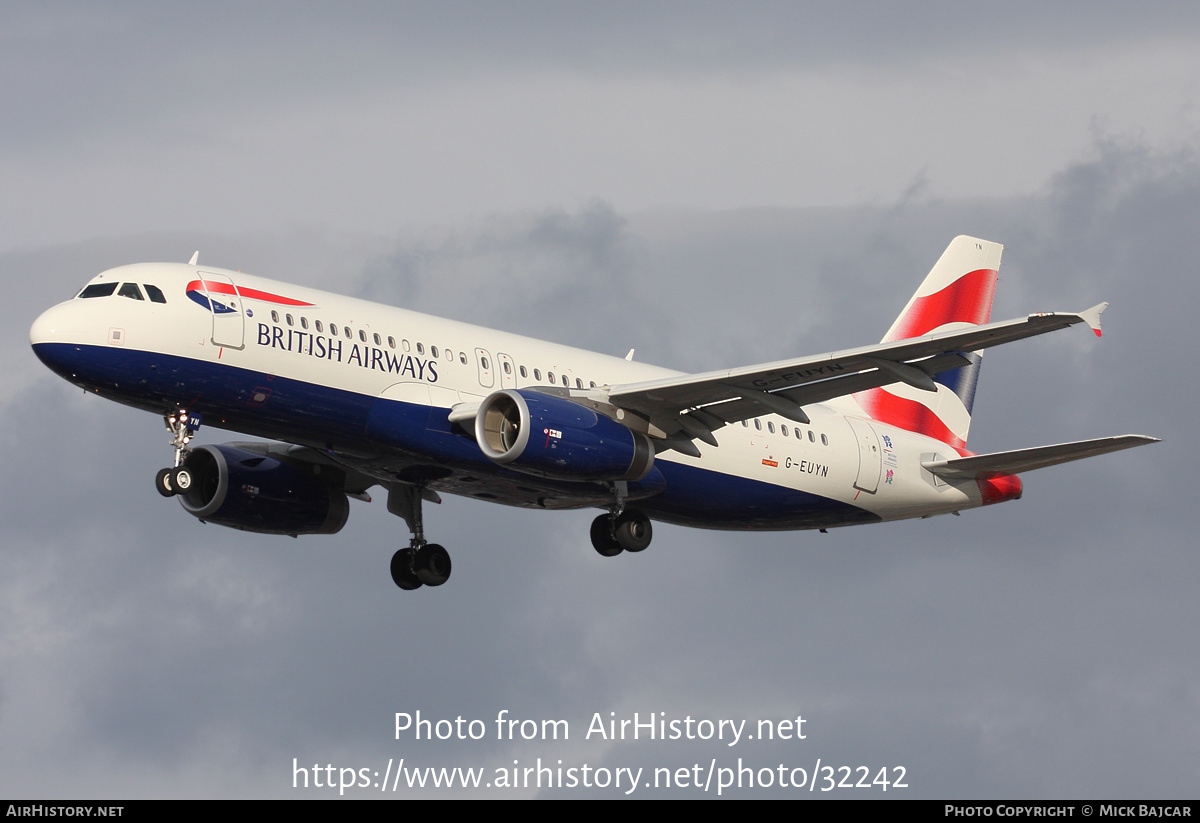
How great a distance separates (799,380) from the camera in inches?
1459

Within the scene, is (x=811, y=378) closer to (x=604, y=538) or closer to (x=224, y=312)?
(x=604, y=538)

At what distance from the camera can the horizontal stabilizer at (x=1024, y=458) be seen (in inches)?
1470

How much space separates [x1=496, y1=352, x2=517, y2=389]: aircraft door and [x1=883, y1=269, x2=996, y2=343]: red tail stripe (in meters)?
14.5

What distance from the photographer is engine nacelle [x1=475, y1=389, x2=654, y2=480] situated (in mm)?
36219

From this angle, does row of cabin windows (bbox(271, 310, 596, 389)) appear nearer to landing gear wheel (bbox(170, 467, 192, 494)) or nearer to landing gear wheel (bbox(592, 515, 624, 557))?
landing gear wheel (bbox(592, 515, 624, 557))

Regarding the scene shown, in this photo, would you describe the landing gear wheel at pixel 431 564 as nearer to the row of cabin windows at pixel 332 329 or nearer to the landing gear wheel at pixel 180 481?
the row of cabin windows at pixel 332 329

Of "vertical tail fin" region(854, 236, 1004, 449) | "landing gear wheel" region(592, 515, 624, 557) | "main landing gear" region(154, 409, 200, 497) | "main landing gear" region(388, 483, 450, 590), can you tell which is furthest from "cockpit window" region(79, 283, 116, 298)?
"vertical tail fin" region(854, 236, 1004, 449)

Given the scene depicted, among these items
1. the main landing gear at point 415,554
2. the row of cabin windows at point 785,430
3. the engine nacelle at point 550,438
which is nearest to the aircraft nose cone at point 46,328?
the engine nacelle at point 550,438

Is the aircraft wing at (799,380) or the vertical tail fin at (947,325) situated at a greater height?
the vertical tail fin at (947,325)

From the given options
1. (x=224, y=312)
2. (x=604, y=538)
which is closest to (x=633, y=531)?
(x=604, y=538)

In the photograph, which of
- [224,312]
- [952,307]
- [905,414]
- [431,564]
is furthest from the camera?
[952,307]

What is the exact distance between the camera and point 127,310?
3456cm

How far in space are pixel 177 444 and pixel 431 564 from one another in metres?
9.60

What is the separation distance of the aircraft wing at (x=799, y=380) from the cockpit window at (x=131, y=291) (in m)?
10.6
